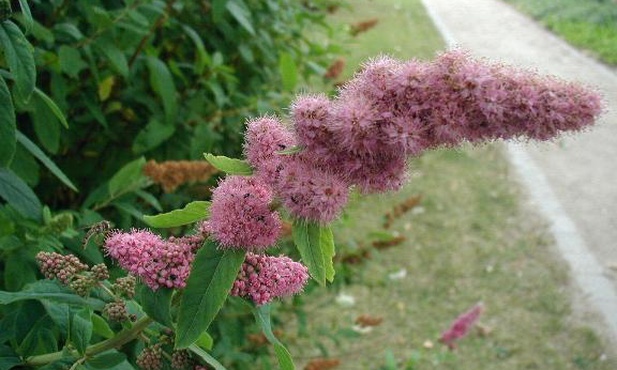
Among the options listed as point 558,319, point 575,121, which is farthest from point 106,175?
point 558,319

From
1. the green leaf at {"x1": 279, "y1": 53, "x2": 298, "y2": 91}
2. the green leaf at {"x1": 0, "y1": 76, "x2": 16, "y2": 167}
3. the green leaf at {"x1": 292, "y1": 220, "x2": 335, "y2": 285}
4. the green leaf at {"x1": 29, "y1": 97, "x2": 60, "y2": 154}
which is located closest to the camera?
the green leaf at {"x1": 292, "y1": 220, "x2": 335, "y2": 285}

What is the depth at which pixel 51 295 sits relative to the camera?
4.46ft

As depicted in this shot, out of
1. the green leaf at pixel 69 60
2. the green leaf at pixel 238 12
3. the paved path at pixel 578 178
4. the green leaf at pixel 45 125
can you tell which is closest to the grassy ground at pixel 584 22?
the paved path at pixel 578 178

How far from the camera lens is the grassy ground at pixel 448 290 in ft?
13.5

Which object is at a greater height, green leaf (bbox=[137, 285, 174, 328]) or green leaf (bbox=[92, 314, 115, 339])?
green leaf (bbox=[137, 285, 174, 328])

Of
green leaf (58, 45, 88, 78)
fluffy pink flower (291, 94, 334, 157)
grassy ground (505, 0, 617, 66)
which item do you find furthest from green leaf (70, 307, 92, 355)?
grassy ground (505, 0, 617, 66)

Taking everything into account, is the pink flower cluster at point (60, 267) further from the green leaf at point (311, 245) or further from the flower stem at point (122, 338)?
the green leaf at point (311, 245)

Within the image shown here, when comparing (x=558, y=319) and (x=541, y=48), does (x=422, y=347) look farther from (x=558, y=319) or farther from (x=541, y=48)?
(x=541, y=48)

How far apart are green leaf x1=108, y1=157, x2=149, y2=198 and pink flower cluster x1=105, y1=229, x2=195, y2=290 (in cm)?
84

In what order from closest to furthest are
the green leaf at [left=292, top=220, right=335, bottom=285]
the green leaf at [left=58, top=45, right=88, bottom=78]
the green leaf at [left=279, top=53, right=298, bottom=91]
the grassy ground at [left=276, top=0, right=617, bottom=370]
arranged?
the green leaf at [left=292, top=220, right=335, bottom=285]
the green leaf at [left=58, top=45, right=88, bottom=78]
the green leaf at [left=279, top=53, right=298, bottom=91]
the grassy ground at [left=276, top=0, right=617, bottom=370]

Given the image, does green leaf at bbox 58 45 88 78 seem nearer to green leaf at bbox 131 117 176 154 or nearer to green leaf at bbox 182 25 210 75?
green leaf at bbox 131 117 176 154

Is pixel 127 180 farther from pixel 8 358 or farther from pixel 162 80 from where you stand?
pixel 8 358

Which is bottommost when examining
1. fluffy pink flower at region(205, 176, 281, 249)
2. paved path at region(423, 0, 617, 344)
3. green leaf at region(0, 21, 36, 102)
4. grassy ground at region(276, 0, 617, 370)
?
paved path at region(423, 0, 617, 344)

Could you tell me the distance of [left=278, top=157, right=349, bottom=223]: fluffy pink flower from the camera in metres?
1.14
